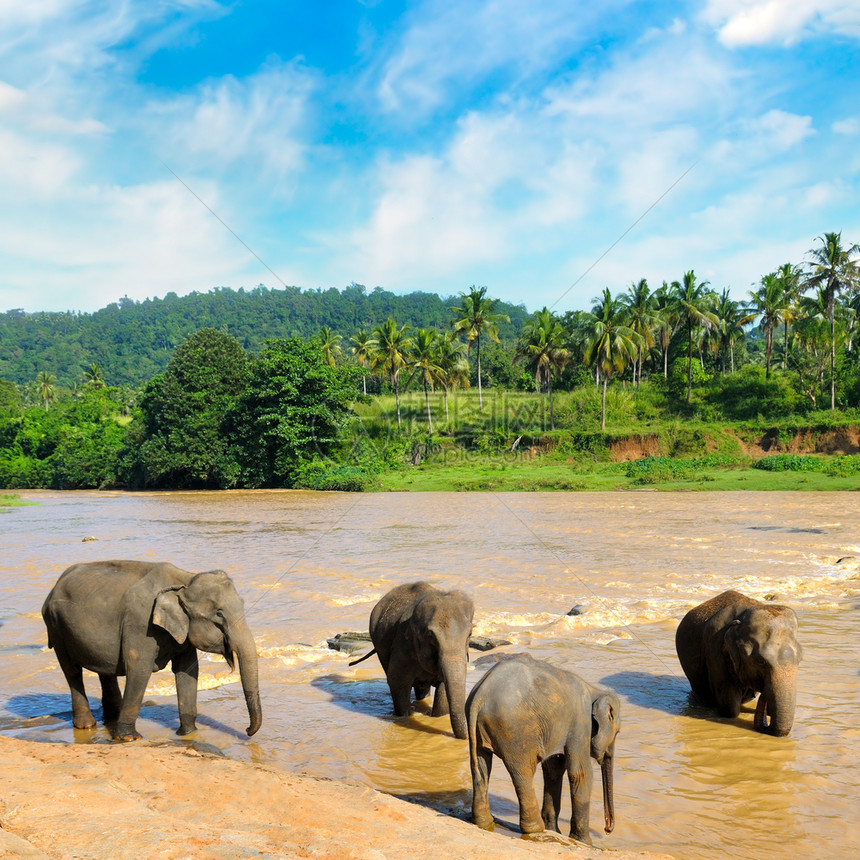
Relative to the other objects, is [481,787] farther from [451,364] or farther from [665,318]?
[665,318]

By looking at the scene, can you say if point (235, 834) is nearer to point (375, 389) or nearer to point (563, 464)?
point (563, 464)

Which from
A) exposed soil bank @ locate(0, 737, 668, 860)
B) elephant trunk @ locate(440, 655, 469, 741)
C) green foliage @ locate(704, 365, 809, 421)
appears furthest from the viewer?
green foliage @ locate(704, 365, 809, 421)

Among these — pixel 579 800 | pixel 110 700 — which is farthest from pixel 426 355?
pixel 579 800

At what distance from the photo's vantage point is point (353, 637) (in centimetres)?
1151

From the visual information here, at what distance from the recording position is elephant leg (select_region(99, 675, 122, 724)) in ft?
26.5

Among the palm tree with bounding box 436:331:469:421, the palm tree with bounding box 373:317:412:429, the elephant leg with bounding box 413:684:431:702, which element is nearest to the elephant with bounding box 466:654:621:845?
the elephant leg with bounding box 413:684:431:702

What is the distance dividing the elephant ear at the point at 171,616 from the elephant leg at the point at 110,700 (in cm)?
138

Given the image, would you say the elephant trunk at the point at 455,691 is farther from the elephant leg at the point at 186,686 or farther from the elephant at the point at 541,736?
the elephant leg at the point at 186,686

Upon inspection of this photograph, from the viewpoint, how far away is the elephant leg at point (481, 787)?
5609 millimetres

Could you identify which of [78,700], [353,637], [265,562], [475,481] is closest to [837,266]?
[475,481]

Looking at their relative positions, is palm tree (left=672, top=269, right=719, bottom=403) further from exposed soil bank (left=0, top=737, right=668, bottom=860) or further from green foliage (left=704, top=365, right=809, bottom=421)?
exposed soil bank (left=0, top=737, right=668, bottom=860)

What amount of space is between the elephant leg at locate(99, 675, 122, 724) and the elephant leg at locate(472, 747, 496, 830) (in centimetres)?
432

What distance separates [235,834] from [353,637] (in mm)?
7001

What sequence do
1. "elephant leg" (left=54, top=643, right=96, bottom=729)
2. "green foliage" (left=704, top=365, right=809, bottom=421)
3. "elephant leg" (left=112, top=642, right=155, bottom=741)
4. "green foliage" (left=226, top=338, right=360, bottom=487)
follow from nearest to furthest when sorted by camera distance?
"elephant leg" (left=112, top=642, right=155, bottom=741)
"elephant leg" (left=54, top=643, right=96, bottom=729)
"green foliage" (left=226, top=338, right=360, bottom=487)
"green foliage" (left=704, top=365, right=809, bottom=421)
